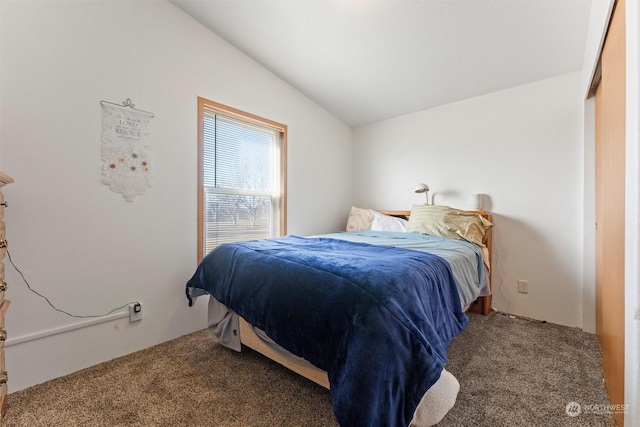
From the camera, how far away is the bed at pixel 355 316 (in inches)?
37.7

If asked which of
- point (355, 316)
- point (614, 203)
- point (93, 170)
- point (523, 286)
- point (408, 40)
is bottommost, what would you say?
point (523, 286)

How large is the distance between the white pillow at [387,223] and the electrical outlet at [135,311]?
2.28 m

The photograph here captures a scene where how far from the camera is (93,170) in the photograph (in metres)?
1.76

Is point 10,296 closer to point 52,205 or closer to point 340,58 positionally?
point 52,205

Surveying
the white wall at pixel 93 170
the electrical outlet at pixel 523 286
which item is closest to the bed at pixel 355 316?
the white wall at pixel 93 170

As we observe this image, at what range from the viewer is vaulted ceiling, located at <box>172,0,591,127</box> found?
1.84 meters

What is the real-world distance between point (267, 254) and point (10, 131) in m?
1.52

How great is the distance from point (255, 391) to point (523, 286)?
8.00 ft

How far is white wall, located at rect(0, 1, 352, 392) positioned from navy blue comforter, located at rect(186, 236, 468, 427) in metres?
0.79

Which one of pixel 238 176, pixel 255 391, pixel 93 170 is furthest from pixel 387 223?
pixel 93 170

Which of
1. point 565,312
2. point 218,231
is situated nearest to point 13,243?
point 218,231

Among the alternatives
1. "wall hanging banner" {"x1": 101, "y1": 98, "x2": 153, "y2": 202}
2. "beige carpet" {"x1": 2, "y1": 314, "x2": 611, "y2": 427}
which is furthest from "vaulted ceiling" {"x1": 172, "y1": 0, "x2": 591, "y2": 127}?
"beige carpet" {"x1": 2, "y1": 314, "x2": 611, "y2": 427}

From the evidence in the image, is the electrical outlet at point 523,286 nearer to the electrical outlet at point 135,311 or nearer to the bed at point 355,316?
the bed at point 355,316

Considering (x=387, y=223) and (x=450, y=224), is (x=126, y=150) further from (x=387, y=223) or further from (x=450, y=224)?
(x=450, y=224)
